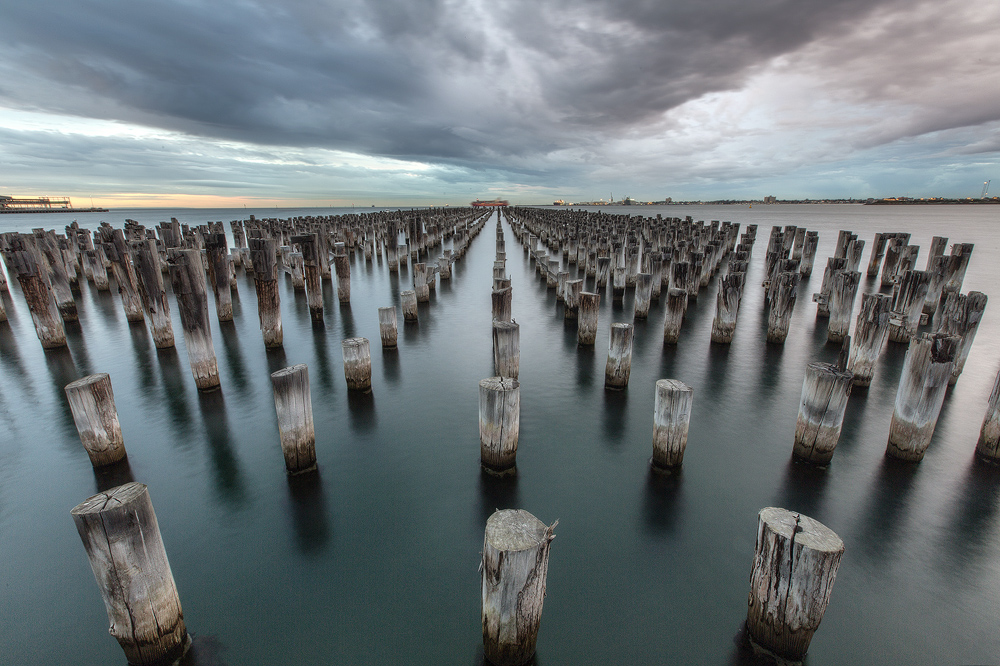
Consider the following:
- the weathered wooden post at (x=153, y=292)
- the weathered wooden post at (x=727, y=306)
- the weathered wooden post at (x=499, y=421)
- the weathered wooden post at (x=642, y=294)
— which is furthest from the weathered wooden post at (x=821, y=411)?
the weathered wooden post at (x=153, y=292)

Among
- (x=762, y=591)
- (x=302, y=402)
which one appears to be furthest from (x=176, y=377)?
(x=762, y=591)

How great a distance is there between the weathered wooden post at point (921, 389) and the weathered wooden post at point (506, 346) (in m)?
4.55

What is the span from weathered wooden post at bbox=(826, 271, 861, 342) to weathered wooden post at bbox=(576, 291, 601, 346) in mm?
4601

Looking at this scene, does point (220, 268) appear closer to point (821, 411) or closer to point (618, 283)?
point (821, 411)

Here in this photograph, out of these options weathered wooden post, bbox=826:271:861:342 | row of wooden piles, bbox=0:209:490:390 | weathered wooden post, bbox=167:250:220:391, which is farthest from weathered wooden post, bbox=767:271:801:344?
weathered wooden post, bbox=167:250:220:391

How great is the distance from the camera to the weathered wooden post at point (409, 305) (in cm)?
1109

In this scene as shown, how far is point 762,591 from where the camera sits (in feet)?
9.36

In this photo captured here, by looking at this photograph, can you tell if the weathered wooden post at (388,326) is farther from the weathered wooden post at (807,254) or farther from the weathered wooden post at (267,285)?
the weathered wooden post at (807,254)

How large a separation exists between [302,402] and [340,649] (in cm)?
234

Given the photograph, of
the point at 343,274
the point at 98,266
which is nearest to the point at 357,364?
the point at 343,274

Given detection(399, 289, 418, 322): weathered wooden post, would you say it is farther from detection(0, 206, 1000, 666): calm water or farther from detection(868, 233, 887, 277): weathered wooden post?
detection(868, 233, 887, 277): weathered wooden post

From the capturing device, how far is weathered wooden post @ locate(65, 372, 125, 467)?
4543mm

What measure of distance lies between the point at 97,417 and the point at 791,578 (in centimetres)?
669

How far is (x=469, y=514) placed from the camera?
4539 mm
